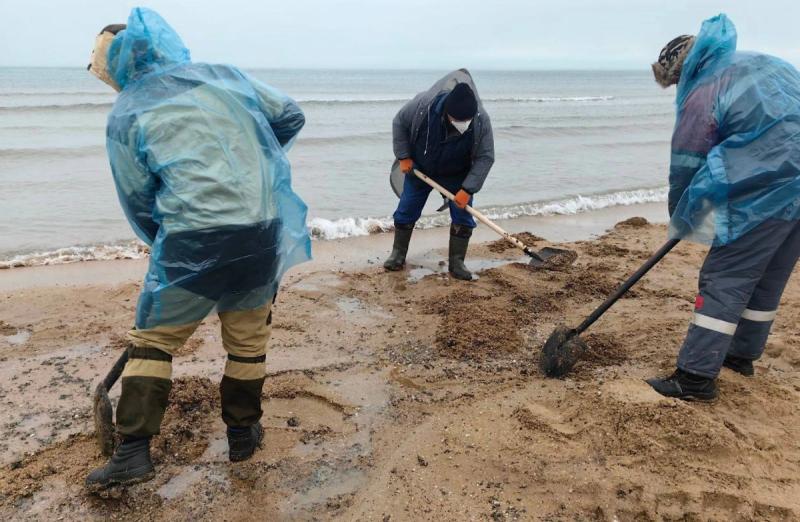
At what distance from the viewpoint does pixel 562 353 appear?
3.70 m

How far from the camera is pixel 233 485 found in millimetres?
2781

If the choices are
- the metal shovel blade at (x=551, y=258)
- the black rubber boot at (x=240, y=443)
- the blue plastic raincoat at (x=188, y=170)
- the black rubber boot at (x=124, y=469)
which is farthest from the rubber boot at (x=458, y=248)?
the black rubber boot at (x=124, y=469)

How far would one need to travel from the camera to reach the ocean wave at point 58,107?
19094 mm

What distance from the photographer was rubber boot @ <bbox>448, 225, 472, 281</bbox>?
573cm

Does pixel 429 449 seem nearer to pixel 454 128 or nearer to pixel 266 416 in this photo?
pixel 266 416

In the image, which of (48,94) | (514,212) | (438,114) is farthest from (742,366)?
(48,94)

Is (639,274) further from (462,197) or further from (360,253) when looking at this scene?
(360,253)

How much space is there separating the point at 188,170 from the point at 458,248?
12.0 ft

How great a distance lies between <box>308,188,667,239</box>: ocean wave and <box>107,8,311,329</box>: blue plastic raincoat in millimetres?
4637

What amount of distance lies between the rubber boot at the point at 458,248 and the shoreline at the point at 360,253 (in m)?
0.38

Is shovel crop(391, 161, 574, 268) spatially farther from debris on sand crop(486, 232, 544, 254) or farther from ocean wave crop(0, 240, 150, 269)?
ocean wave crop(0, 240, 150, 269)

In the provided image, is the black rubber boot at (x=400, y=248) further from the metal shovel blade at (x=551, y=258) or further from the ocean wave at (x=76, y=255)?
the ocean wave at (x=76, y=255)

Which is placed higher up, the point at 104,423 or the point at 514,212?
the point at 104,423

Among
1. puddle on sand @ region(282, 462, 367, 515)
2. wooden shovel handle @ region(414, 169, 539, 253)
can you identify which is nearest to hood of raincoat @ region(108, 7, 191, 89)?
puddle on sand @ region(282, 462, 367, 515)
